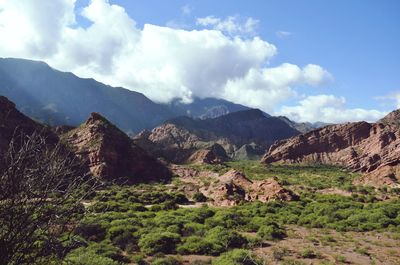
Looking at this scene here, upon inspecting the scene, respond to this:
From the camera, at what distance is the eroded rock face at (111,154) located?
6856cm

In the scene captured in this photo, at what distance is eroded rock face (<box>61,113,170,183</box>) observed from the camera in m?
68.6

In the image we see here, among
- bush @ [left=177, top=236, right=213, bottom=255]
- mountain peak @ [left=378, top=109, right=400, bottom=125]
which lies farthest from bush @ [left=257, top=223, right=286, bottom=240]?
mountain peak @ [left=378, top=109, right=400, bottom=125]

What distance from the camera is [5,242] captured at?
763cm

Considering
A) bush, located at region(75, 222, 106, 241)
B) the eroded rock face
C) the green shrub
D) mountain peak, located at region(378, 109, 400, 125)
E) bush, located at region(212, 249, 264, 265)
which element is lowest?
the green shrub

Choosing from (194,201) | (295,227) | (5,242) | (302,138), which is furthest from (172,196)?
(302,138)

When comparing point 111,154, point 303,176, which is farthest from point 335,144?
point 111,154

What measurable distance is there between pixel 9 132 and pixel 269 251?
49617 mm

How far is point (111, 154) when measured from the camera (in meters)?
71.1

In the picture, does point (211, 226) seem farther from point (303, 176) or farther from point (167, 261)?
point (303, 176)

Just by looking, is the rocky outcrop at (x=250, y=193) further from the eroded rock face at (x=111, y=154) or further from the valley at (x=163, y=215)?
the eroded rock face at (x=111, y=154)

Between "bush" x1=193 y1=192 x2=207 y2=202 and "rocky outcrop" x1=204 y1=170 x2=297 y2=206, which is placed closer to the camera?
"rocky outcrop" x1=204 y1=170 x2=297 y2=206

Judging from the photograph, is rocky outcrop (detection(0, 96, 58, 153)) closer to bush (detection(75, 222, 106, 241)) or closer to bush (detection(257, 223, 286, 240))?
bush (detection(75, 222, 106, 241))

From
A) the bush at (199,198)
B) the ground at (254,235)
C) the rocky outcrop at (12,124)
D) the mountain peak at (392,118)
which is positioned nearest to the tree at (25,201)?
the ground at (254,235)

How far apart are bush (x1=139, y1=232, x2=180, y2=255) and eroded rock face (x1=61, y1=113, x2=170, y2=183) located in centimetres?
4245
